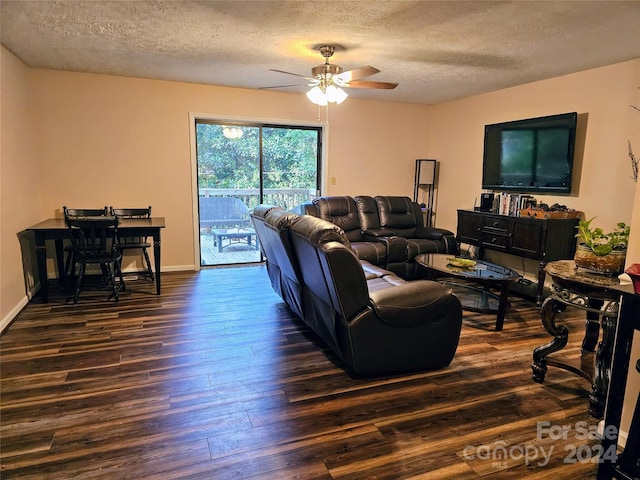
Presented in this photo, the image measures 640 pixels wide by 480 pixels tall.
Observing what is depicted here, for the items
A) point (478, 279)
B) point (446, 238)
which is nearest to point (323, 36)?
point (478, 279)

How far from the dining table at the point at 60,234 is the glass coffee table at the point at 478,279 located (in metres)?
2.84

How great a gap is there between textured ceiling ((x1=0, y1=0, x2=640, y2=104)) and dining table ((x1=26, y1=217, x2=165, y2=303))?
1.70 m

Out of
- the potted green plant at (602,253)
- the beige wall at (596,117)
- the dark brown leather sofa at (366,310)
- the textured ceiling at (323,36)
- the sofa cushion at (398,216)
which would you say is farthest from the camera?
the sofa cushion at (398,216)

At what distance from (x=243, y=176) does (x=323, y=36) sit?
280cm

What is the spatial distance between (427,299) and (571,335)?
184cm

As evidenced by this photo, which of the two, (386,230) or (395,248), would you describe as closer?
(395,248)

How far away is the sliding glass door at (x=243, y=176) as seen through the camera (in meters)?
5.50

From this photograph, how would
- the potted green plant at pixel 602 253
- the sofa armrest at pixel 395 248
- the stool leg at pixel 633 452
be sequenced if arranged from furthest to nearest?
the sofa armrest at pixel 395 248, the potted green plant at pixel 602 253, the stool leg at pixel 633 452

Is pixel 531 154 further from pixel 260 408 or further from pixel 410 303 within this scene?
pixel 260 408

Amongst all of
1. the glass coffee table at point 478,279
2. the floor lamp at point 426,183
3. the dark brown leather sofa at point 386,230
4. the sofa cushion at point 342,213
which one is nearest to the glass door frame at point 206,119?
the sofa cushion at point 342,213

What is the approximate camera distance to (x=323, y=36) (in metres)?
3.23

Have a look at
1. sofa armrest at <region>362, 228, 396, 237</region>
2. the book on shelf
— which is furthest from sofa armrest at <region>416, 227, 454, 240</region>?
the book on shelf

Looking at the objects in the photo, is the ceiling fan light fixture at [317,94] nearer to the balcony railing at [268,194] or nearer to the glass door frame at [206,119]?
the glass door frame at [206,119]

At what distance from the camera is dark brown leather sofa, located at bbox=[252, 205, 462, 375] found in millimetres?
2379
